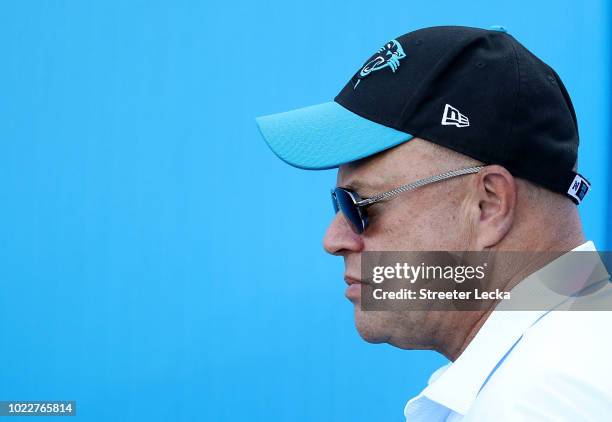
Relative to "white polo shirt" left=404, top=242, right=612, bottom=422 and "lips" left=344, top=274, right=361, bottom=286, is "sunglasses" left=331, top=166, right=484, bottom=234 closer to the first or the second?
"lips" left=344, top=274, right=361, bottom=286

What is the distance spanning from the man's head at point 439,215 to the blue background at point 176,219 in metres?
0.69

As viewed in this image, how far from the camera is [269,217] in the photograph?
189 cm

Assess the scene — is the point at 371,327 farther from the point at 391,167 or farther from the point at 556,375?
the point at 556,375

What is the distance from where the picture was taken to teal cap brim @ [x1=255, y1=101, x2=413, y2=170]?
1.15 metres

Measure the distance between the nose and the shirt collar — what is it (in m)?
0.24

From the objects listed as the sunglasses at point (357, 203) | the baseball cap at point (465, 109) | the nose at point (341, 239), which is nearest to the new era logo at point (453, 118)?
the baseball cap at point (465, 109)

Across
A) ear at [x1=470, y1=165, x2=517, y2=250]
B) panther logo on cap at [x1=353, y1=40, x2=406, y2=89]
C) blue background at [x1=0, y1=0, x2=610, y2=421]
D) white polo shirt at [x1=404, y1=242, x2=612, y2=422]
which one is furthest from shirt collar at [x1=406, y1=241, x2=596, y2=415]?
blue background at [x1=0, y1=0, x2=610, y2=421]

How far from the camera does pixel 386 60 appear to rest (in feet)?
3.93

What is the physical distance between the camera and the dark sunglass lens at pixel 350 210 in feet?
3.92

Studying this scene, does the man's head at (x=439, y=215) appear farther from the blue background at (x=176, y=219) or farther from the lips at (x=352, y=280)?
the blue background at (x=176, y=219)

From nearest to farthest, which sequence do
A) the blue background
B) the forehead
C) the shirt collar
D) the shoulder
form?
1. the shoulder
2. the shirt collar
3. the forehead
4. the blue background

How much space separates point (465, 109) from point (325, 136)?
Answer: 227 mm

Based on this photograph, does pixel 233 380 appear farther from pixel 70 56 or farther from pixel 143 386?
pixel 70 56

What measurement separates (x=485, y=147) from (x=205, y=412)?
42.4 inches
